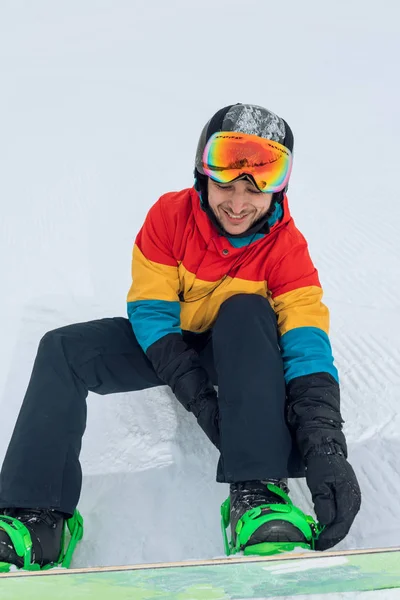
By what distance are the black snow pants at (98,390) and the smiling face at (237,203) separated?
17 cm

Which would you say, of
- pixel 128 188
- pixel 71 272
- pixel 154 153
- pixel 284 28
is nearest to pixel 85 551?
pixel 71 272

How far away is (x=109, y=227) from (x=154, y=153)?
142 cm

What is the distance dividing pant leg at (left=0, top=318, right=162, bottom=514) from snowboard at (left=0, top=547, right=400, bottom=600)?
202mm

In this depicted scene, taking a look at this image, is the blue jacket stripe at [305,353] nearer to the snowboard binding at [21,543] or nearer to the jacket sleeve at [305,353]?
the jacket sleeve at [305,353]

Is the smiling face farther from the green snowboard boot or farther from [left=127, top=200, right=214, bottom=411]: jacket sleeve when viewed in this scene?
the green snowboard boot

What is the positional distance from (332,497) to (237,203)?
2.10 feet

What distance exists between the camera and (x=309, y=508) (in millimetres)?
1350

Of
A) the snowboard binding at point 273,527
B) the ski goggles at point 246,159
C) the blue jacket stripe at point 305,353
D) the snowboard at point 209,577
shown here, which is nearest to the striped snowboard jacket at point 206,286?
the blue jacket stripe at point 305,353

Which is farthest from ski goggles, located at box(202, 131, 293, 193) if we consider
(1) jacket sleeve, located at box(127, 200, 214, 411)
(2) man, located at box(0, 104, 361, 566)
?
(1) jacket sleeve, located at box(127, 200, 214, 411)

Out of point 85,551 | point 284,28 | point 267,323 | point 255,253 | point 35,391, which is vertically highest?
point 284,28

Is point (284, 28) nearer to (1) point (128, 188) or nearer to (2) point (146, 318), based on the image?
(1) point (128, 188)

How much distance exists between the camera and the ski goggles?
124cm

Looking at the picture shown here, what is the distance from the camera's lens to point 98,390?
140 cm

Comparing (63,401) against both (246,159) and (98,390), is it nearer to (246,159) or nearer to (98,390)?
(98,390)
